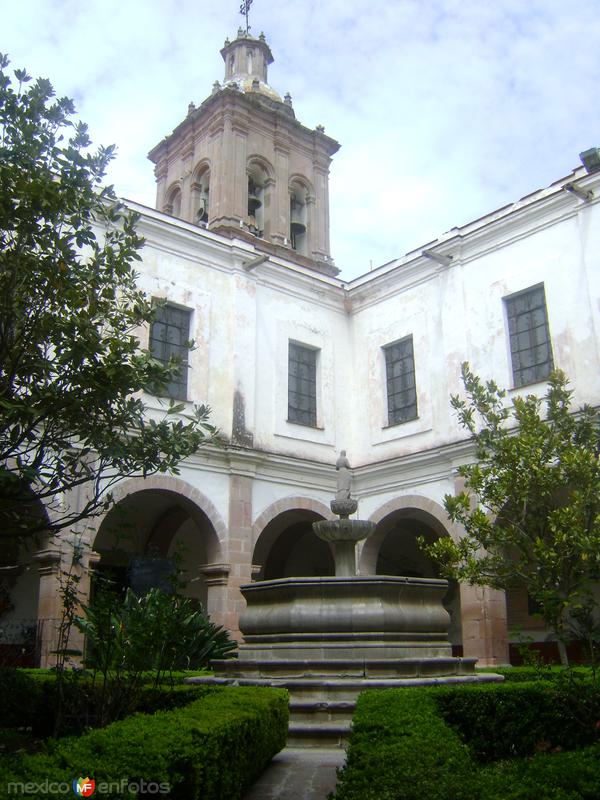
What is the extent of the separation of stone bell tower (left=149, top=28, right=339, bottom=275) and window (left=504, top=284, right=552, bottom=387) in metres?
6.46

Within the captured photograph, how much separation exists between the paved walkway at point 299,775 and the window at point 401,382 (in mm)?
8685

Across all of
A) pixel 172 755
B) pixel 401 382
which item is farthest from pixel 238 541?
pixel 172 755

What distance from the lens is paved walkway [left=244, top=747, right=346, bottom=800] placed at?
4.62 meters

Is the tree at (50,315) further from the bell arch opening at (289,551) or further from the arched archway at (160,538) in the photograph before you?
the bell arch opening at (289,551)

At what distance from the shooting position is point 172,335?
13164 millimetres

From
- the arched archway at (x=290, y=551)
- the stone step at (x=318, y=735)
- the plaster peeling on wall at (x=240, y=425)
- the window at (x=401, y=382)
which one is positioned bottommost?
the stone step at (x=318, y=735)

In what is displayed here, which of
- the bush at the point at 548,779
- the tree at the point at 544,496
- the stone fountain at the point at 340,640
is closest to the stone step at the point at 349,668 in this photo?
the stone fountain at the point at 340,640

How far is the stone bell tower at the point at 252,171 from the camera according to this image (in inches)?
707

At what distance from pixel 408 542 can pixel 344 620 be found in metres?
9.46

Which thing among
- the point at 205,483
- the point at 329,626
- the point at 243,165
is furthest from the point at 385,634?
the point at 243,165

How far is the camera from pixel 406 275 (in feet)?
48.2

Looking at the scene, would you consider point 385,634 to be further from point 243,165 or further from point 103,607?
point 243,165

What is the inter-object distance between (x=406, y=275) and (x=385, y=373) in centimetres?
185

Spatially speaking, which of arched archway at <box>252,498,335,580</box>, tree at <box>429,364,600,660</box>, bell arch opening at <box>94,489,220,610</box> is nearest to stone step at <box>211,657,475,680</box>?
tree at <box>429,364,600,660</box>
